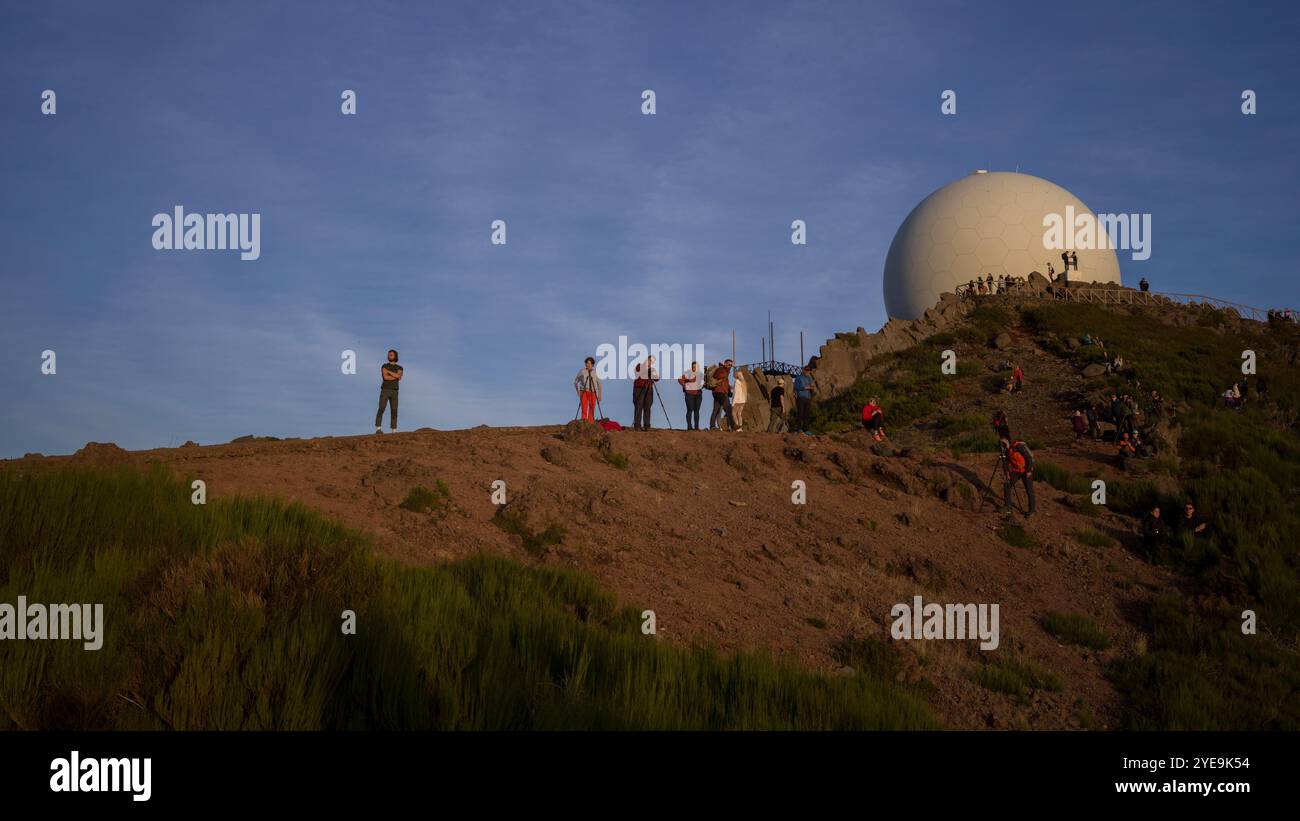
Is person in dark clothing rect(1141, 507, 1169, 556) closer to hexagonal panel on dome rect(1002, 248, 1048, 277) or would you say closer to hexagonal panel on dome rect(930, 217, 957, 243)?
hexagonal panel on dome rect(1002, 248, 1048, 277)

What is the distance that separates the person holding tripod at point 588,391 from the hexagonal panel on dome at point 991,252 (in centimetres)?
3848

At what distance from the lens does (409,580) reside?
9609 mm

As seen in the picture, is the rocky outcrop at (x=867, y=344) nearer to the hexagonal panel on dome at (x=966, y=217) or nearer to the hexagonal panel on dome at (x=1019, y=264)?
the hexagonal panel on dome at (x=1019, y=264)

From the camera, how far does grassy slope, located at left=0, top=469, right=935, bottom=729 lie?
639cm

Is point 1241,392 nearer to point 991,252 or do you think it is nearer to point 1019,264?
point 1019,264

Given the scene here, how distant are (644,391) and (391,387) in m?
5.54

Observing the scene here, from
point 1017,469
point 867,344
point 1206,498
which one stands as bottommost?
point 1206,498

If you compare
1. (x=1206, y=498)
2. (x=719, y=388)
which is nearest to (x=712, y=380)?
(x=719, y=388)

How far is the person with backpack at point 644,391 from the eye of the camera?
2044 cm

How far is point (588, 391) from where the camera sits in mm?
20156

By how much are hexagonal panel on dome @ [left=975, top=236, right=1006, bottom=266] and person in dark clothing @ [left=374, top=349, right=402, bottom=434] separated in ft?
137
